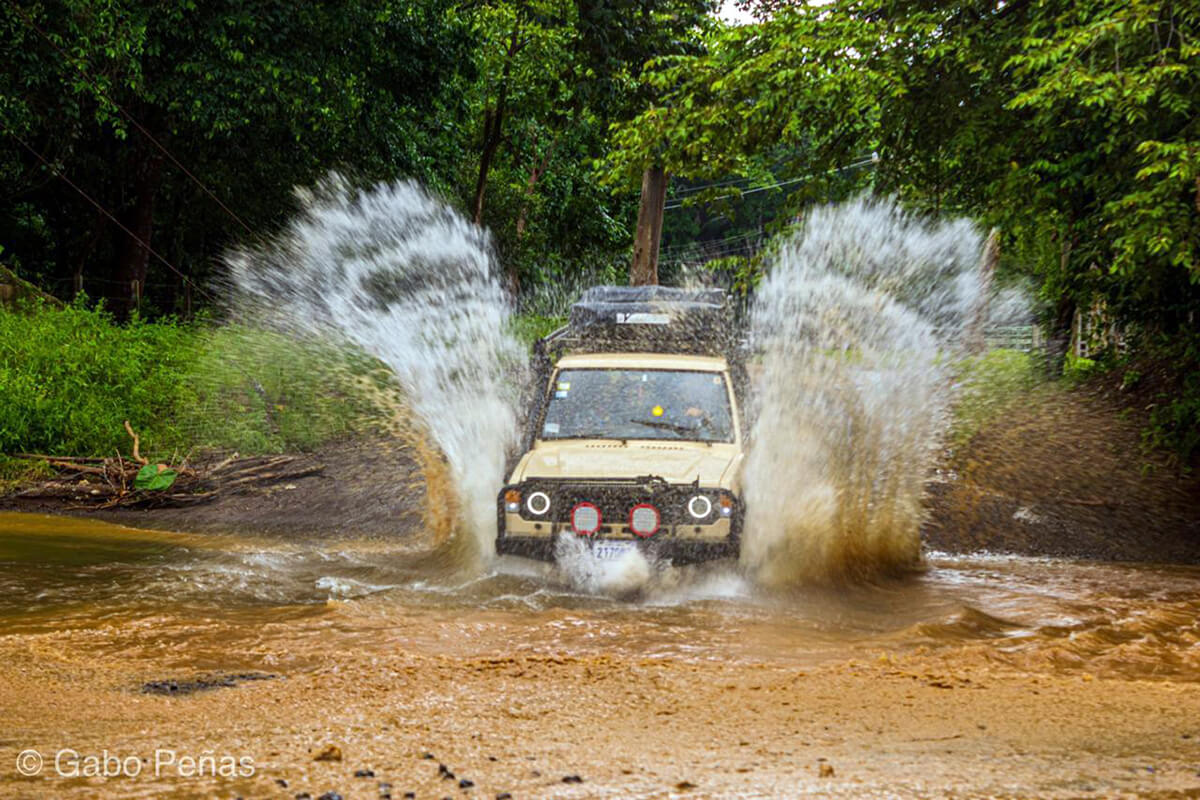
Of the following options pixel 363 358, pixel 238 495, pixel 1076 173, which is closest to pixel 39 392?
pixel 238 495

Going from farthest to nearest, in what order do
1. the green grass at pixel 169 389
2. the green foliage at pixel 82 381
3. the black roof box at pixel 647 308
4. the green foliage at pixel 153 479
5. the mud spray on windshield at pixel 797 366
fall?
the green grass at pixel 169 389 → the green foliage at pixel 82 381 → the green foliage at pixel 153 479 → the black roof box at pixel 647 308 → the mud spray on windshield at pixel 797 366

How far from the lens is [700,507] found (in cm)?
785

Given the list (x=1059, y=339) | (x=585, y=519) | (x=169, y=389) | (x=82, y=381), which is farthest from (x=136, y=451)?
(x=1059, y=339)

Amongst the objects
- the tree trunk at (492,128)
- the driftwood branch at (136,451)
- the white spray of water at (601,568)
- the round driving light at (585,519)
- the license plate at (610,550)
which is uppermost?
the tree trunk at (492,128)

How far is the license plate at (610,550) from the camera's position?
25.8ft

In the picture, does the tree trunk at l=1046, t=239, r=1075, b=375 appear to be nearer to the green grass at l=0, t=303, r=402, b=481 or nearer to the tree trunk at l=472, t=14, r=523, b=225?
the green grass at l=0, t=303, r=402, b=481

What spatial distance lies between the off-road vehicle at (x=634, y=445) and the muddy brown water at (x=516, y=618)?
1.12 feet

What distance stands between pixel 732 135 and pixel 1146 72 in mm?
5028

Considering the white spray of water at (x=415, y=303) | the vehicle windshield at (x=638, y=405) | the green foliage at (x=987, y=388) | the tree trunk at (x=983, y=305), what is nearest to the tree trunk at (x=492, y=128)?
the white spray of water at (x=415, y=303)

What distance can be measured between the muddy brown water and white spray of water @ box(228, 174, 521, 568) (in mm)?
1124

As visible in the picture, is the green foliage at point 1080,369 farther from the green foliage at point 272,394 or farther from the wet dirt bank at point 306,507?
the green foliage at point 272,394

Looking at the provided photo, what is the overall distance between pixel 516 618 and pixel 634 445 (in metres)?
1.86

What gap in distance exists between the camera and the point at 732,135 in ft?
45.4

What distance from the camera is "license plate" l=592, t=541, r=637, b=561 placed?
788 centimetres
